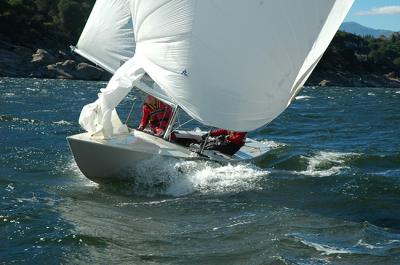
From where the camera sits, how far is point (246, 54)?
10477mm

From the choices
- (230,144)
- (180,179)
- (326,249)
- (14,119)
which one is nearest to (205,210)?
(180,179)

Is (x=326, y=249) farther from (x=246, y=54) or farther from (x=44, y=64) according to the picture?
(x=44, y=64)

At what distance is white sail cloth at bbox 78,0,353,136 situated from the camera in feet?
33.9

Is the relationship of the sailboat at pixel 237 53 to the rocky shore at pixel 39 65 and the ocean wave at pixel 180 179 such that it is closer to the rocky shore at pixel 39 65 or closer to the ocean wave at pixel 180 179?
the ocean wave at pixel 180 179

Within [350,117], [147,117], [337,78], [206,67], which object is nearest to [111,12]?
[147,117]

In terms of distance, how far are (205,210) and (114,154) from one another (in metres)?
2.05

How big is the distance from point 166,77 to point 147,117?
120 inches

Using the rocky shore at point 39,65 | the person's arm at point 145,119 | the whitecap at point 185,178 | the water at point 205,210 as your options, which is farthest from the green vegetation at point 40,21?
the whitecap at point 185,178

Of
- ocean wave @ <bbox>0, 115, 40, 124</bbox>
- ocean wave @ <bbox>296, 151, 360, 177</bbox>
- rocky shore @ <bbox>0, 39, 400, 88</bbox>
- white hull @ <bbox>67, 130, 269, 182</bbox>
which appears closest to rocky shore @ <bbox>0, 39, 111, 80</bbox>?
rocky shore @ <bbox>0, 39, 400, 88</bbox>

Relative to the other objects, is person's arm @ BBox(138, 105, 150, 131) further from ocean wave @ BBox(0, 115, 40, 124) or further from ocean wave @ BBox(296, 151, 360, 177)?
ocean wave @ BBox(0, 115, 40, 124)

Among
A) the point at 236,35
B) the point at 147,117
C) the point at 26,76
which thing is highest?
the point at 236,35

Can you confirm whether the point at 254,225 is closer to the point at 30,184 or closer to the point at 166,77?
the point at 166,77

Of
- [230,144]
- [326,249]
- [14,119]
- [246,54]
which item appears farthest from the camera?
[14,119]

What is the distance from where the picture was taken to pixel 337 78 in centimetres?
9531
